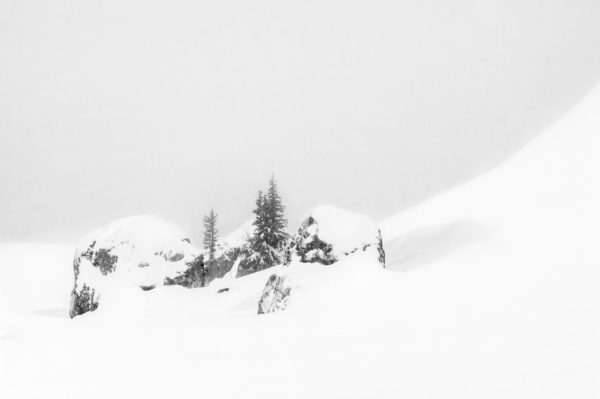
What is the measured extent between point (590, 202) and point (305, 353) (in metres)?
9.77

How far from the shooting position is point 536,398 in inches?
143

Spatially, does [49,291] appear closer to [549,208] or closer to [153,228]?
[153,228]

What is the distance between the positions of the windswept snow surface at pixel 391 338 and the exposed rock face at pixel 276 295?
0.30m

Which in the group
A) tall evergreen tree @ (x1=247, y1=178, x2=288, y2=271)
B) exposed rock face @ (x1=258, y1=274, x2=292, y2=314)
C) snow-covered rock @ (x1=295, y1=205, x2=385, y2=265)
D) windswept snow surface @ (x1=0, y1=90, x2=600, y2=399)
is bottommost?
windswept snow surface @ (x1=0, y1=90, x2=600, y2=399)

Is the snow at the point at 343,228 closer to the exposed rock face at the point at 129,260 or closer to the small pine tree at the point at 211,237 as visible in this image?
the exposed rock face at the point at 129,260

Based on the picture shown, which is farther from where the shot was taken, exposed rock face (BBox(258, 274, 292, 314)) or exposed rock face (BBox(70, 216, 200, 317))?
exposed rock face (BBox(70, 216, 200, 317))

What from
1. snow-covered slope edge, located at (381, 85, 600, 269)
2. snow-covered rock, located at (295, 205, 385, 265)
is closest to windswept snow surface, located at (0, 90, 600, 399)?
snow-covered slope edge, located at (381, 85, 600, 269)

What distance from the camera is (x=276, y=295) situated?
1070 centimetres

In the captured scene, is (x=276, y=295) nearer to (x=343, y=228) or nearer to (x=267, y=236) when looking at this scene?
(x=343, y=228)

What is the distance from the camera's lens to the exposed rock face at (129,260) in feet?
48.2

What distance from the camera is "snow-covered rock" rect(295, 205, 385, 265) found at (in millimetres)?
11742

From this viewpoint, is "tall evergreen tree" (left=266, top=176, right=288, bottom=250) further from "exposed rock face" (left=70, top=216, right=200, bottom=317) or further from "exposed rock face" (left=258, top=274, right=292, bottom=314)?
"exposed rock face" (left=258, top=274, right=292, bottom=314)

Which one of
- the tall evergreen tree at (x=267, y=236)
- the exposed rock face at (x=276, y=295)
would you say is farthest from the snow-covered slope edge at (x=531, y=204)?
the tall evergreen tree at (x=267, y=236)

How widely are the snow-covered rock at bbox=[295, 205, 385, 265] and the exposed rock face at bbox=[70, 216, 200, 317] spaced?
6741mm
